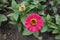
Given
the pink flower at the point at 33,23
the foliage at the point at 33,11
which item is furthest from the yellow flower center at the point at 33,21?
the foliage at the point at 33,11

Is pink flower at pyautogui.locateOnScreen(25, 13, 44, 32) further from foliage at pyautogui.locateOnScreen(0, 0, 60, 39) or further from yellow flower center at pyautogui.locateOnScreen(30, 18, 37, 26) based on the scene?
foliage at pyautogui.locateOnScreen(0, 0, 60, 39)

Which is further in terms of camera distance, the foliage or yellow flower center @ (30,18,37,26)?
the foliage

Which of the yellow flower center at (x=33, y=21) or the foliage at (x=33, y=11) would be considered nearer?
the yellow flower center at (x=33, y=21)

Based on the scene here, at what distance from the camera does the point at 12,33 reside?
6.29 ft

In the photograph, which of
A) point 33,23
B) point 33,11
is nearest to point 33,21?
point 33,23

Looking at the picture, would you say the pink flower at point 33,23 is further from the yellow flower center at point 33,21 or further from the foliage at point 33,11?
the foliage at point 33,11

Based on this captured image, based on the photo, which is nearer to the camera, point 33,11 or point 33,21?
point 33,21

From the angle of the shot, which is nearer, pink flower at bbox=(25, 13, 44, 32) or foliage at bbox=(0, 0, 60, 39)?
pink flower at bbox=(25, 13, 44, 32)

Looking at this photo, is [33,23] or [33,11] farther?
[33,11]

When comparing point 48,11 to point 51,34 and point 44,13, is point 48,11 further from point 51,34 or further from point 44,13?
point 51,34

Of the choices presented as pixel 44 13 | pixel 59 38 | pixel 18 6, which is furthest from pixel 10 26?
pixel 59 38

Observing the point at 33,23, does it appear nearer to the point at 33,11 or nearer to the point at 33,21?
the point at 33,21

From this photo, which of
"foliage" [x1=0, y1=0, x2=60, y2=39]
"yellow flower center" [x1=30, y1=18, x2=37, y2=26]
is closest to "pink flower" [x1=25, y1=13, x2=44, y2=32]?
"yellow flower center" [x1=30, y1=18, x2=37, y2=26]

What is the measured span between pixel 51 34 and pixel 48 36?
1.5 inches
